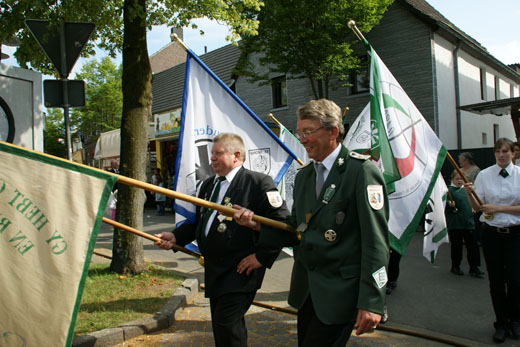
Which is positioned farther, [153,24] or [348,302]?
[153,24]

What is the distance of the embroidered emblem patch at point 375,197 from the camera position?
2.26m

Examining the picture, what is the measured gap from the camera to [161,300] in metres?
5.25

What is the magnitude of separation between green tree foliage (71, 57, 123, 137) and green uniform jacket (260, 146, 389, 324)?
32.6 metres

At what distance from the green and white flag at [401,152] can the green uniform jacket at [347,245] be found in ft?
6.01

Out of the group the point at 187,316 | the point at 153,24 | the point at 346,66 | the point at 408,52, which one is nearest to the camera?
the point at 187,316

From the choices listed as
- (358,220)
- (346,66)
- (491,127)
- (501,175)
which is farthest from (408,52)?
A: (358,220)

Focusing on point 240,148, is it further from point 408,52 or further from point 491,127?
point 491,127

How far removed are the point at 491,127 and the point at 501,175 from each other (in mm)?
18913

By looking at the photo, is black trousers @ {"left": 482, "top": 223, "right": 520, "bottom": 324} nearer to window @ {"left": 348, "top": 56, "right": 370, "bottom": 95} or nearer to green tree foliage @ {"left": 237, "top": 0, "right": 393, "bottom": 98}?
green tree foliage @ {"left": 237, "top": 0, "right": 393, "bottom": 98}

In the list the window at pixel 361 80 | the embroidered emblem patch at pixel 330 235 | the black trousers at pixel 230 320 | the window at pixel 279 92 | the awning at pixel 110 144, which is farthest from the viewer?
the awning at pixel 110 144

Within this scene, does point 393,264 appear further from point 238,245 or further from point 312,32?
point 312,32

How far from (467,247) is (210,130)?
16.9 feet

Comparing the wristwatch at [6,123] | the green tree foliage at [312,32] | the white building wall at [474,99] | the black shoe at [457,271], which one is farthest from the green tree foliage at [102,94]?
the black shoe at [457,271]

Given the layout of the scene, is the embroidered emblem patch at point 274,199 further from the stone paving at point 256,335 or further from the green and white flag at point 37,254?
the stone paving at point 256,335
